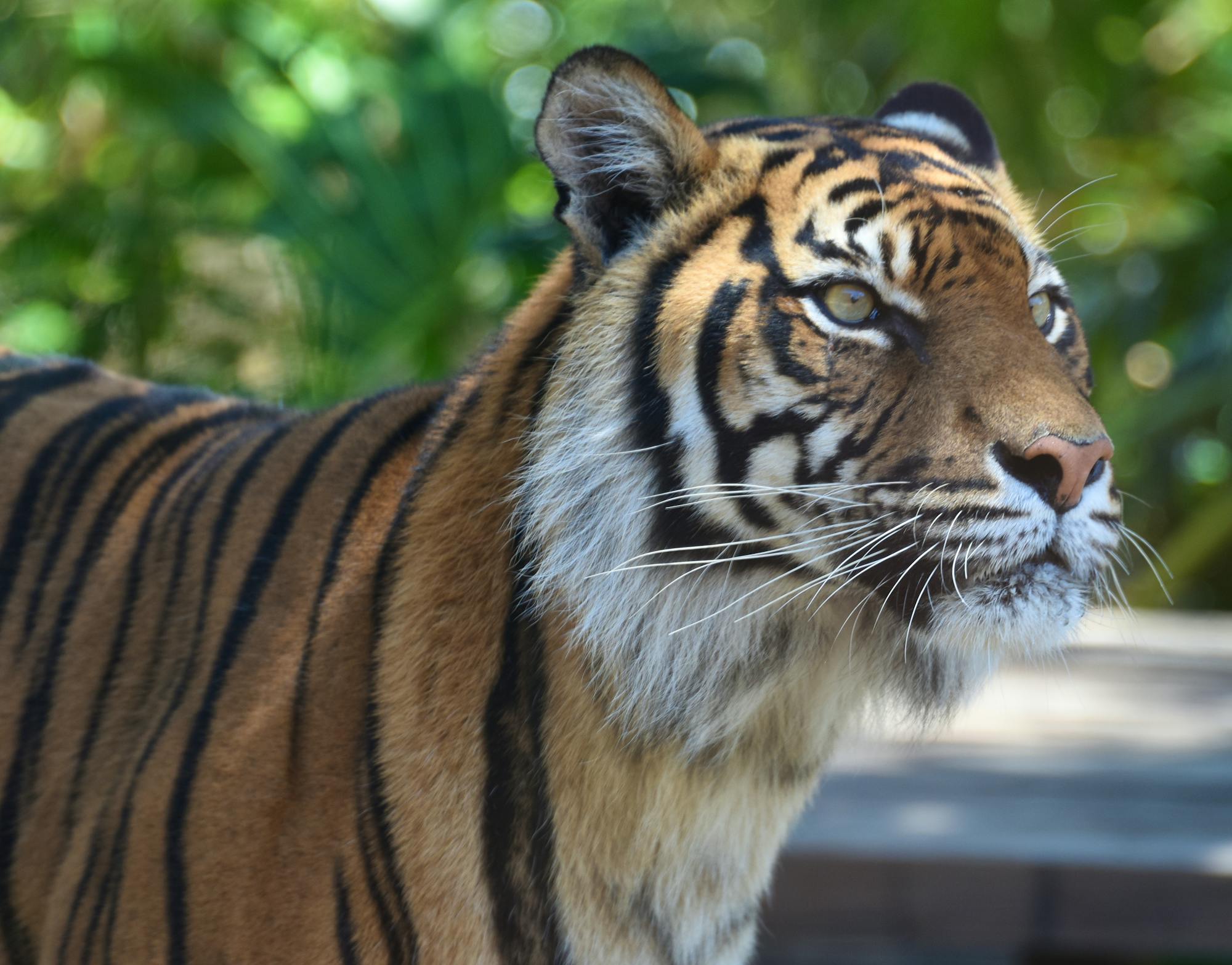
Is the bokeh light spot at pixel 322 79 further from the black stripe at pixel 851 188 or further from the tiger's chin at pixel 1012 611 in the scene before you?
the tiger's chin at pixel 1012 611

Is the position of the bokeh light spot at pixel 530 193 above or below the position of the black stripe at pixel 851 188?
above

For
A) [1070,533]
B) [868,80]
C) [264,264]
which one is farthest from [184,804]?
[868,80]

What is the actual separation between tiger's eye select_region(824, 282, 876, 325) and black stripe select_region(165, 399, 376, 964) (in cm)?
72

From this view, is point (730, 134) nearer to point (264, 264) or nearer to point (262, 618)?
point (262, 618)

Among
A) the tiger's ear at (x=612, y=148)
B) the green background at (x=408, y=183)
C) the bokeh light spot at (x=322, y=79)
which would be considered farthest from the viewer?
the bokeh light spot at (x=322, y=79)

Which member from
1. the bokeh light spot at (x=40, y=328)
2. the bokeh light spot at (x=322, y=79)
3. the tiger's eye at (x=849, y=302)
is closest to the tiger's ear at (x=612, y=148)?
the tiger's eye at (x=849, y=302)

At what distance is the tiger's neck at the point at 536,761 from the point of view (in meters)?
1.47

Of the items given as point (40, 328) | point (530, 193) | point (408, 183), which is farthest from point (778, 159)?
point (530, 193)

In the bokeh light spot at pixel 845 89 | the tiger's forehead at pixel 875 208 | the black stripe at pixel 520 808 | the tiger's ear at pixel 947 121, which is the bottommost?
the black stripe at pixel 520 808

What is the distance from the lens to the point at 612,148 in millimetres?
1560

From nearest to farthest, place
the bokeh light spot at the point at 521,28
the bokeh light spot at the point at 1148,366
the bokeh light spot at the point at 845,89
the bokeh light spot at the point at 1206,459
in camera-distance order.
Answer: the bokeh light spot at the point at 1206,459, the bokeh light spot at the point at 1148,366, the bokeh light spot at the point at 845,89, the bokeh light spot at the point at 521,28

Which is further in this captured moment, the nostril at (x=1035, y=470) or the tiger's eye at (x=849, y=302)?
the tiger's eye at (x=849, y=302)

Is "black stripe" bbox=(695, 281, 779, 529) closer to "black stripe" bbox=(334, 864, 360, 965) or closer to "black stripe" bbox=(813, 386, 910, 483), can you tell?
"black stripe" bbox=(813, 386, 910, 483)

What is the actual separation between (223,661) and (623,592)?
0.51 m
